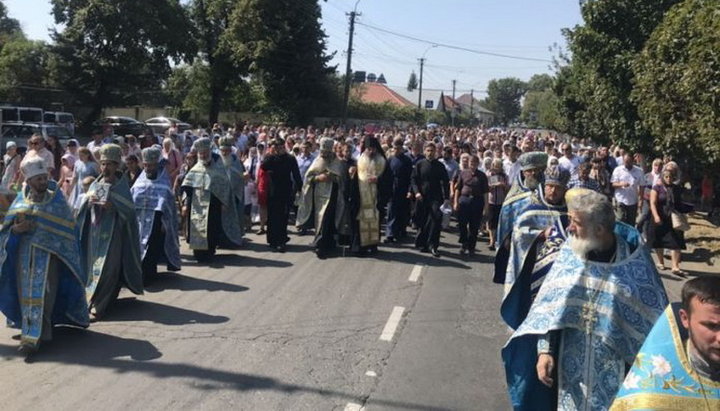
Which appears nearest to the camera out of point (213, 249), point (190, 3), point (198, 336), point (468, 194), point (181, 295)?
point (198, 336)

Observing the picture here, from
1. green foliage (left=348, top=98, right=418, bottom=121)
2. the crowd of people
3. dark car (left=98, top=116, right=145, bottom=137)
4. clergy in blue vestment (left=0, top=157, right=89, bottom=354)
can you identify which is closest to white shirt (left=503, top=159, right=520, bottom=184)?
the crowd of people

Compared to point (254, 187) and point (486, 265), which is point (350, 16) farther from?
point (486, 265)

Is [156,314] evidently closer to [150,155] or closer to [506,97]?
[150,155]

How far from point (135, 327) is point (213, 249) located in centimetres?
363

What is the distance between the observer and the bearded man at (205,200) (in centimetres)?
1000

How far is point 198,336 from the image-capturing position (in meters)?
6.39

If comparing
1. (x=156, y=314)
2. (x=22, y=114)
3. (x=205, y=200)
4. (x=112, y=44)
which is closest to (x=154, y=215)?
(x=205, y=200)

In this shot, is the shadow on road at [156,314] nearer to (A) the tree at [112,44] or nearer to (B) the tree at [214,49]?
(A) the tree at [112,44]

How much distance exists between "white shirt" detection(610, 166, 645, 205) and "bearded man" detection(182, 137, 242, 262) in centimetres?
726

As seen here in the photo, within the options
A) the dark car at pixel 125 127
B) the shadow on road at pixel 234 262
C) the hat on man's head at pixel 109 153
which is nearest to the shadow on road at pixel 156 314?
the hat on man's head at pixel 109 153

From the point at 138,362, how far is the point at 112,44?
4349 cm

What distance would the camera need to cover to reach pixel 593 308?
349 centimetres

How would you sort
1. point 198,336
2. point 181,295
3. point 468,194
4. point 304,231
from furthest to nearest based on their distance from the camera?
point 304,231 < point 468,194 < point 181,295 < point 198,336

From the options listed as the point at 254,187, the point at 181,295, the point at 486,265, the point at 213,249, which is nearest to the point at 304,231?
the point at 254,187
